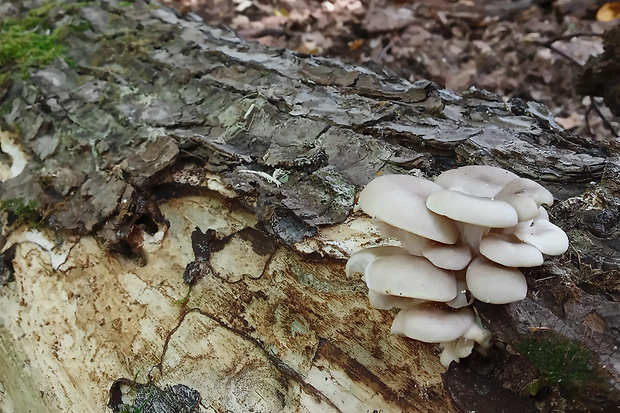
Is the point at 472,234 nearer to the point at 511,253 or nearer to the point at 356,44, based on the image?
the point at 511,253

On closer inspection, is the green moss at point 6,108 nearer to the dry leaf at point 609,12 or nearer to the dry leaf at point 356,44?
the dry leaf at point 356,44

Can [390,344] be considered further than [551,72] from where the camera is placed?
No

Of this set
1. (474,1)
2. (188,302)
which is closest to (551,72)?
(474,1)

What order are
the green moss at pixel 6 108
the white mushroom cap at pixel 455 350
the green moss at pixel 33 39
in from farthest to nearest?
1. the green moss at pixel 33 39
2. the green moss at pixel 6 108
3. the white mushroom cap at pixel 455 350

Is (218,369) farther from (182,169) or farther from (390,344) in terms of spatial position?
(182,169)

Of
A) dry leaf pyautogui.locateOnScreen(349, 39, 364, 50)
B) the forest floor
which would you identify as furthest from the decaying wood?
dry leaf pyautogui.locateOnScreen(349, 39, 364, 50)

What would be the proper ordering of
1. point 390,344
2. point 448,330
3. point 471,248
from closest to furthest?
1. point 448,330
2. point 471,248
3. point 390,344

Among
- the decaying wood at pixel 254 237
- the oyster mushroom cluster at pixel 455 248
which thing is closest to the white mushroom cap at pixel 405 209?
the oyster mushroom cluster at pixel 455 248
